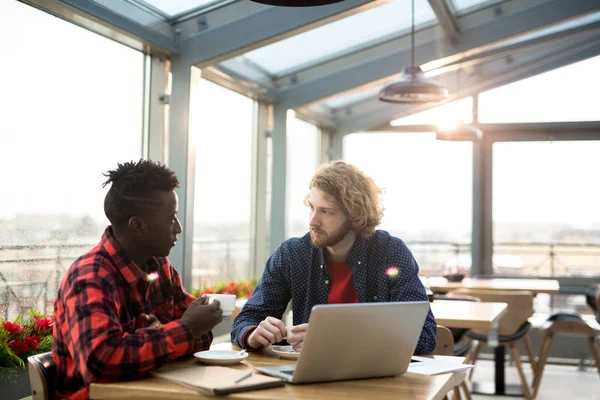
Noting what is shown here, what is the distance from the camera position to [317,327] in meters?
1.59

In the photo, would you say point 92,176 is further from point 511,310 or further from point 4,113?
point 511,310

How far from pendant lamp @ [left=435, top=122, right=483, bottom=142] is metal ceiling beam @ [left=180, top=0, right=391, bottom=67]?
5.00 ft

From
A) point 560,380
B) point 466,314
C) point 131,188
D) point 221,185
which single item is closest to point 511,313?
point 560,380

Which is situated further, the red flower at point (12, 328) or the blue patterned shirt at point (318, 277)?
the red flower at point (12, 328)

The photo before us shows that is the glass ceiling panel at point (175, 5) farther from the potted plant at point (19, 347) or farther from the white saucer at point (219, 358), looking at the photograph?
the white saucer at point (219, 358)

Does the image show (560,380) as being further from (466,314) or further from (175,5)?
(175,5)

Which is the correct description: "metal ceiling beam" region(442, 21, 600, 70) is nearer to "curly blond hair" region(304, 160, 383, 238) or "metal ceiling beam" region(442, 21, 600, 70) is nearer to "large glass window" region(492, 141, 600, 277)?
"large glass window" region(492, 141, 600, 277)

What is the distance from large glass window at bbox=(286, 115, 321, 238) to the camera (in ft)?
22.2

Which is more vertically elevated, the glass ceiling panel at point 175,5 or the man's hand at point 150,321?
the glass ceiling panel at point 175,5

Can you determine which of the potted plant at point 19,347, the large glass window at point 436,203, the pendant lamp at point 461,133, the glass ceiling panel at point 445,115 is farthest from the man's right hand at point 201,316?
the glass ceiling panel at point 445,115

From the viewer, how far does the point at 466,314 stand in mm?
3742

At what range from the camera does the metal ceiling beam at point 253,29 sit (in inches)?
188

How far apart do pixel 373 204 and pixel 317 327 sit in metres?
1.07

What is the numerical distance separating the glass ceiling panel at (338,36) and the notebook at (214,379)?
4.26 m
